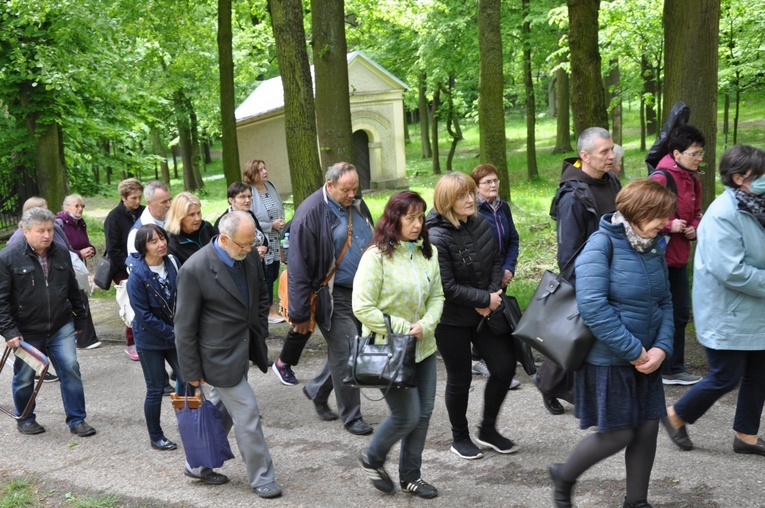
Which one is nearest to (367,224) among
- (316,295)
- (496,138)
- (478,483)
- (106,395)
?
(316,295)

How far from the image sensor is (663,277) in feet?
14.2

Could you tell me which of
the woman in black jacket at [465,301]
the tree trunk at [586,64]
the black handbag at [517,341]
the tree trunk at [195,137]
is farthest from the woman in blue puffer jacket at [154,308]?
the tree trunk at [195,137]

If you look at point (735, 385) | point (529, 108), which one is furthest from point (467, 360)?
point (529, 108)

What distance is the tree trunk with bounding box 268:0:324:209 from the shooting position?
10.1 m

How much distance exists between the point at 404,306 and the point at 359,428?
1.78 m

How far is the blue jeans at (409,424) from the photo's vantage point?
4855 mm

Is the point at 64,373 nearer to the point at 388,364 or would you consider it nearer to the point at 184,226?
the point at 184,226

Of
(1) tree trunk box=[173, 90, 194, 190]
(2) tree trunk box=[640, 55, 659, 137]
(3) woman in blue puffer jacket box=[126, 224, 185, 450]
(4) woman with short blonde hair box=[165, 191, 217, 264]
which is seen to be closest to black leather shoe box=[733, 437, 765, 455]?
(3) woman in blue puffer jacket box=[126, 224, 185, 450]

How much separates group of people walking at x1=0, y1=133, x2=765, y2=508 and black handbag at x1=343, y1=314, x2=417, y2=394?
8 cm

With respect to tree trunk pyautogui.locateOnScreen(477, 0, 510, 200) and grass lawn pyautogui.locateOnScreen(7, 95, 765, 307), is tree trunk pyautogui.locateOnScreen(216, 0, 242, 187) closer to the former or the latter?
grass lawn pyautogui.locateOnScreen(7, 95, 765, 307)

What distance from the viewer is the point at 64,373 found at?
6.85 m

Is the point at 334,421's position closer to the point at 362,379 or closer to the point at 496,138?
the point at 362,379

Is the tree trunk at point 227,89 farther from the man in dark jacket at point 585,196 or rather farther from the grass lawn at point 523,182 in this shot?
the man in dark jacket at point 585,196

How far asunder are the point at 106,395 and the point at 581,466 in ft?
16.9
